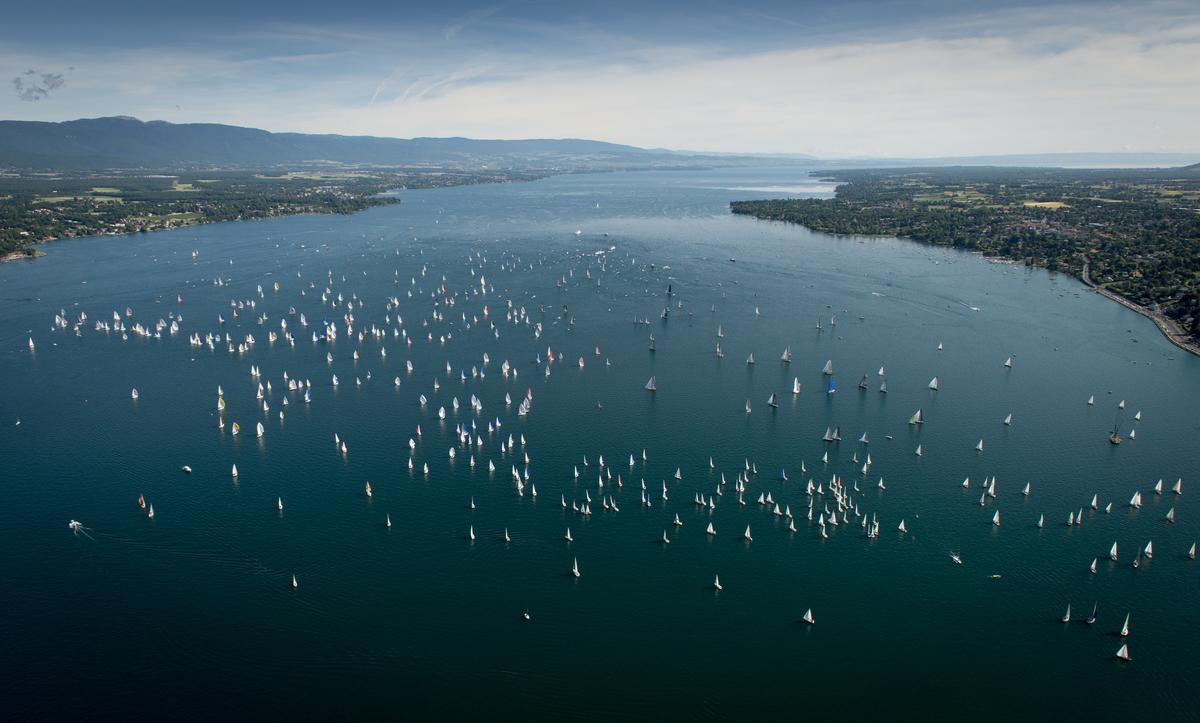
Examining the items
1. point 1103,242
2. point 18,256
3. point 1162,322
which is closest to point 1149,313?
point 1162,322

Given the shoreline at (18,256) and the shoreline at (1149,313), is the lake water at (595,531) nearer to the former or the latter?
the shoreline at (1149,313)

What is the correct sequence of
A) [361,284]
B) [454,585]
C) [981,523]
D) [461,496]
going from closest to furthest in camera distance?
[454,585] → [981,523] → [461,496] → [361,284]

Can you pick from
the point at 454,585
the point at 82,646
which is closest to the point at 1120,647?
the point at 454,585

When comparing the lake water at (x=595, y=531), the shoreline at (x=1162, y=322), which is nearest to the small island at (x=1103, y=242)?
the shoreline at (x=1162, y=322)

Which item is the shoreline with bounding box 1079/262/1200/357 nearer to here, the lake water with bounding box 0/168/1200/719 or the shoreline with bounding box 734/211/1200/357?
the shoreline with bounding box 734/211/1200/357

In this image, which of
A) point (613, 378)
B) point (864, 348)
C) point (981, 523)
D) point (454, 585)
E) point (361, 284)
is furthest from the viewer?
point (361, 284)

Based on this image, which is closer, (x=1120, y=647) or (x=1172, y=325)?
A: (x=1120, y=647)

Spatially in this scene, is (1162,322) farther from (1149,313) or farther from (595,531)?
(595,531)

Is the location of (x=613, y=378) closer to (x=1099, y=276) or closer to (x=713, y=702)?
(x=713, y=702)

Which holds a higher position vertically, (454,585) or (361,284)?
(361,284)
